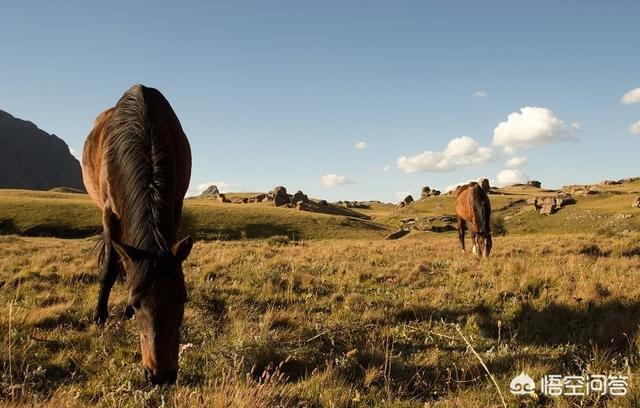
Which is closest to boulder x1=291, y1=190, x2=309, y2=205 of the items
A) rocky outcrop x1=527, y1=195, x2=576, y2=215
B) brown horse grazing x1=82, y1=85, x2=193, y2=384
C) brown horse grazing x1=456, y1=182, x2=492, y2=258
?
rocky outcrop x1=527, y1=195, x2=576, y2=215

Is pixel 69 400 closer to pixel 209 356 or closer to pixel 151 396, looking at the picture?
pixel 151 396

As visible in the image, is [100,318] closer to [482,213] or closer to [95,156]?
[95,156]

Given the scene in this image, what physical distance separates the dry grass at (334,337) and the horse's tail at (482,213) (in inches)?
190

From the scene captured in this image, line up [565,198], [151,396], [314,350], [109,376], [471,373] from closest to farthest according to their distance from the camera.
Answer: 1. [151,396]
2. [109,376]
3. [471,373]
4. [314,350]
5. [565,198]

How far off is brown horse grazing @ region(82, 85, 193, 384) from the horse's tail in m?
12.0

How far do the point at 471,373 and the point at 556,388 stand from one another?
893 mm

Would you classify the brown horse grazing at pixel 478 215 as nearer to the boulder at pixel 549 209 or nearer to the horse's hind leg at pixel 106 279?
the horse's hind leg at pixel 106 279

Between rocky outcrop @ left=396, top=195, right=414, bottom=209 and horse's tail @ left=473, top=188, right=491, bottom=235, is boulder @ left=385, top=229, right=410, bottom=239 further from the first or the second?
rocky outcrop @ left=396, top=195, right=414, bottom=209

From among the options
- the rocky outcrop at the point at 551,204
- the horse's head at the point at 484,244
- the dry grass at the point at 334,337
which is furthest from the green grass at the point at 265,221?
the dry grass at the point at 334,337

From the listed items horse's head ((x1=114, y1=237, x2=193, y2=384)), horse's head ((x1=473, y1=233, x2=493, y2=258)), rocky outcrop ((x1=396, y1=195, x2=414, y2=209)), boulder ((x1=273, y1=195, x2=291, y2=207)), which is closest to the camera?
horse's head ((x1=114, y1=237, x2=193, y2=384))

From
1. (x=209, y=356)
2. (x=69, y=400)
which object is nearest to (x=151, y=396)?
(x=69, y=400)

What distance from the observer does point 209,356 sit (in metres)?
5.29

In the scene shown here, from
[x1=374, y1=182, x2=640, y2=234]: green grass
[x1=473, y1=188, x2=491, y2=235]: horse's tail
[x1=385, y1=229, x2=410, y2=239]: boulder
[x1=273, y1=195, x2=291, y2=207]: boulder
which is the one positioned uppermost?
[x1=273, y1=195, x2=291, y2=207]: boulder

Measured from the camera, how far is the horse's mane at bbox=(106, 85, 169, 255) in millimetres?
4516
